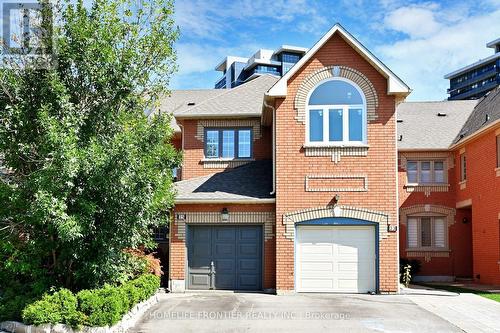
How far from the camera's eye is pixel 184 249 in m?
18.9

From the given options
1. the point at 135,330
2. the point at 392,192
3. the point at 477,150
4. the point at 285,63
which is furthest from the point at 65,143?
the point at 285,63

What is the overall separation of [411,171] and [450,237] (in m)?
3.50

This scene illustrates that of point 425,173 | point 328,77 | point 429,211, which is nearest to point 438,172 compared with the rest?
point 425,173

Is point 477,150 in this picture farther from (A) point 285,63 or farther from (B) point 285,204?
(A) point 285,63

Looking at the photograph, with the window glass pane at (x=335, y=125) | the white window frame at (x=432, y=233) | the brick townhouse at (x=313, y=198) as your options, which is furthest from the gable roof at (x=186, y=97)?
the white window frame at (x=432, y=233)

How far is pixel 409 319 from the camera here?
1359 centimetres

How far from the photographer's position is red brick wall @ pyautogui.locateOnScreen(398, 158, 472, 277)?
25266mm

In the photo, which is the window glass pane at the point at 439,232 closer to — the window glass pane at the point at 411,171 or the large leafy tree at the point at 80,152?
the window glass pane at the point at 411,171

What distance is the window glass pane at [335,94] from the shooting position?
18297 millimetres

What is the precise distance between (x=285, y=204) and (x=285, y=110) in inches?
123

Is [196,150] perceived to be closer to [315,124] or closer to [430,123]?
[315,124]

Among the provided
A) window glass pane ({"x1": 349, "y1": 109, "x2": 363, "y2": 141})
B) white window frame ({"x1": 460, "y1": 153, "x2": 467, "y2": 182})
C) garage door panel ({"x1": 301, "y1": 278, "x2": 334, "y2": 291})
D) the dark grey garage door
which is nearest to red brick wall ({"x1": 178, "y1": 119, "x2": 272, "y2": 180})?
the dark grey garage door

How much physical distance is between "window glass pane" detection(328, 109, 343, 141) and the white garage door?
9.85ft

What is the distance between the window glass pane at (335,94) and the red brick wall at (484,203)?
7014 mm
